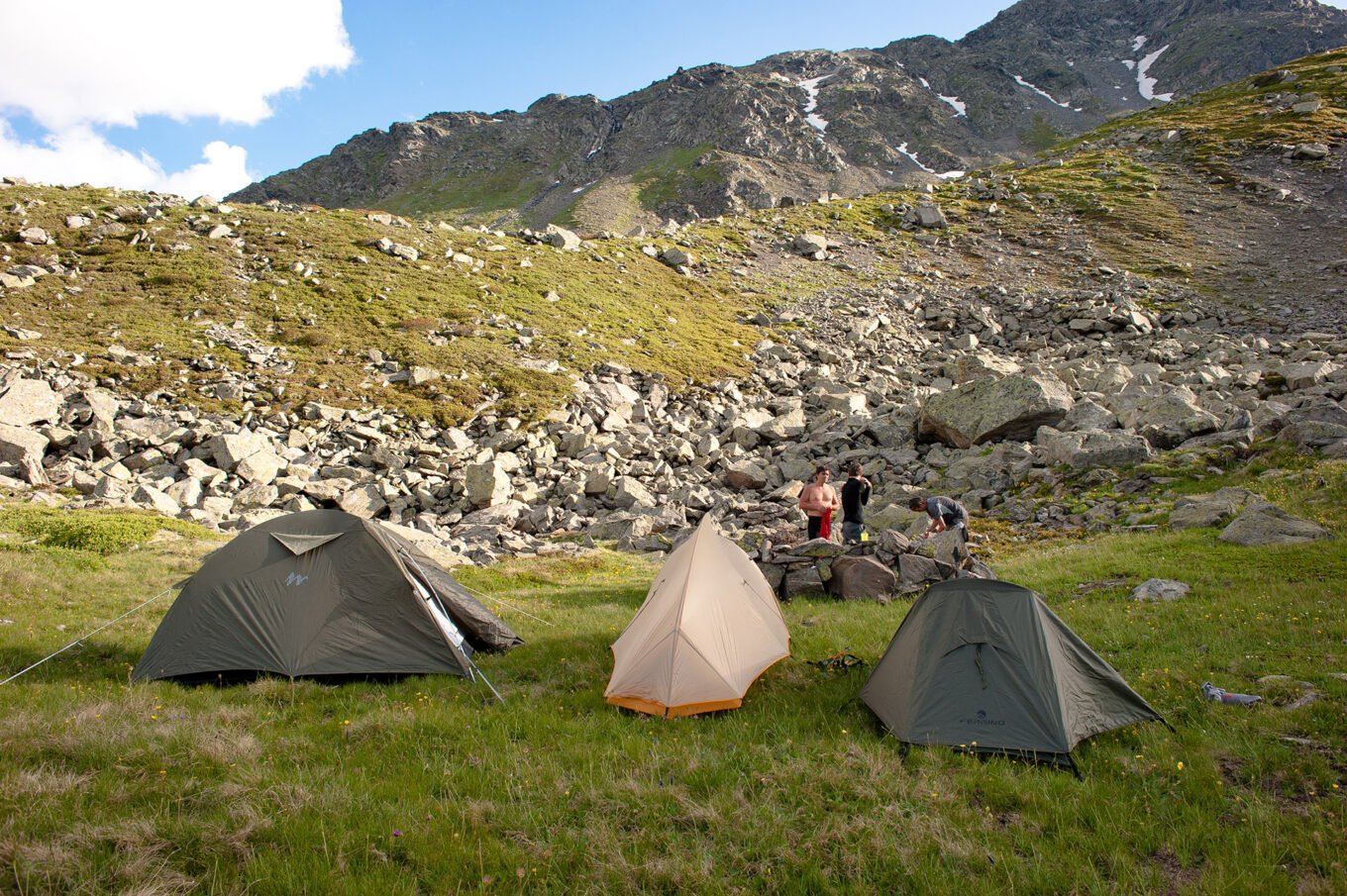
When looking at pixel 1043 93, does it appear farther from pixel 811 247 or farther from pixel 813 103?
pixel 811 247

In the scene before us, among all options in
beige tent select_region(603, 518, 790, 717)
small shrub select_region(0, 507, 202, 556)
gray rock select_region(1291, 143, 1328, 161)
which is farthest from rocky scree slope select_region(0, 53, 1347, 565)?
gray rock select_region(1291, 143, 1328, 161)

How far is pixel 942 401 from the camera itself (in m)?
27.8

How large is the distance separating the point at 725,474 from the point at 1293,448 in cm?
1757

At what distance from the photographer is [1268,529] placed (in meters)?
14.4

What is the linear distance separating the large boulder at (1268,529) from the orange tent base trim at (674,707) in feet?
41.6

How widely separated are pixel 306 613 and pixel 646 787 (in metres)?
6.30

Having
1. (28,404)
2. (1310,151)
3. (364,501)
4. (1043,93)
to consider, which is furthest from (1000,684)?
(1043,93)

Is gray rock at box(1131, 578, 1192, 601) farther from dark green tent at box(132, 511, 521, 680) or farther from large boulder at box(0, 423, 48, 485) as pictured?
large boulder at box(0, 423, 48, 485)

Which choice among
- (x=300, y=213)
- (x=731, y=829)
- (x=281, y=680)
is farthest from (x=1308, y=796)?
(x=300, y=213)

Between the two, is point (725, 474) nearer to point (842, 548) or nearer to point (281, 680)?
point (842, 548)

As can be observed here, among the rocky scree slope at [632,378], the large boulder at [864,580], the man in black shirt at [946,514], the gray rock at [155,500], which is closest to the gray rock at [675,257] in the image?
the rocky scree slope at [632,378]

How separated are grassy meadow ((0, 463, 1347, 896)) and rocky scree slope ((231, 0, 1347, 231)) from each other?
4323 inches

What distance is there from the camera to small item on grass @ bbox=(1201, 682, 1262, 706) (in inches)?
309

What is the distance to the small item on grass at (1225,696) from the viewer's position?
784 cm
